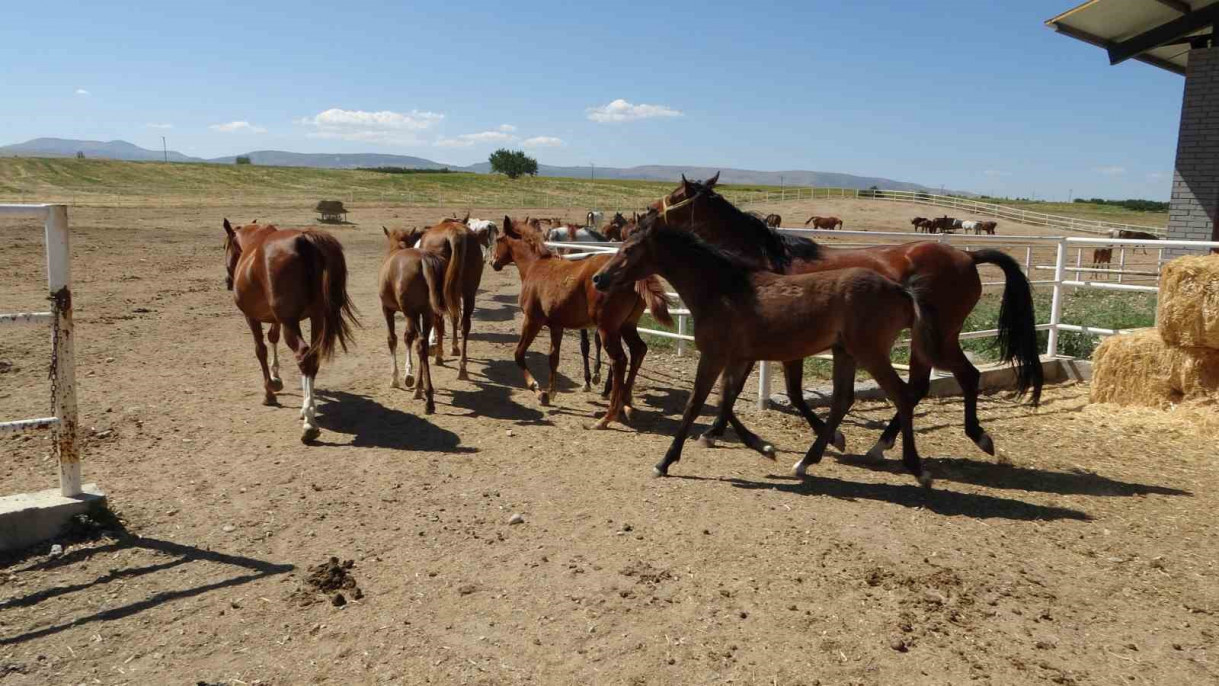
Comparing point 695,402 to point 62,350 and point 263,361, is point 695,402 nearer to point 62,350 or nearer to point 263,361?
point 62,350

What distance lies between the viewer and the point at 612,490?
17.3 feet

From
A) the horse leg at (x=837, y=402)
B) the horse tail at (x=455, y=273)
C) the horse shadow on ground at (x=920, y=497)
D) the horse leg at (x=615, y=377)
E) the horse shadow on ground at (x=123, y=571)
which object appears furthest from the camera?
the horse tail at (x=455, y=273)

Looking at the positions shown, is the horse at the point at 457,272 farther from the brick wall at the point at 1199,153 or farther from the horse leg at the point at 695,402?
the brick wall at the point at 1199,153

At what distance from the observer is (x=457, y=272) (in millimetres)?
8445

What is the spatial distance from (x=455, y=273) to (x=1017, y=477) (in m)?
5.75

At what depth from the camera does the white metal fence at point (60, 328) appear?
4199 mm

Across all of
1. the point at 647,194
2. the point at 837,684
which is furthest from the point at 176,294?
the point at 647,194

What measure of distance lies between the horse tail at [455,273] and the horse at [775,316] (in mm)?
2881

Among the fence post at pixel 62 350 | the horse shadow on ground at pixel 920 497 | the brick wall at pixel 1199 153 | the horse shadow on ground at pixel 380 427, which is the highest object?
the brick wall at pixel 1199 153

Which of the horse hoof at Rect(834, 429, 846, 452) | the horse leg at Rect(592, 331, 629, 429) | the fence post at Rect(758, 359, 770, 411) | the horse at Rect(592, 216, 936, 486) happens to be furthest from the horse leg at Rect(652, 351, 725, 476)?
the fence post at Rect(758, 359, 770, 411)

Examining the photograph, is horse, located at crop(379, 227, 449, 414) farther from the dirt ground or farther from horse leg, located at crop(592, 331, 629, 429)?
horse leg, located at crop(592, 331, 629, 429)

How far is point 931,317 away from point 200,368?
7.59m

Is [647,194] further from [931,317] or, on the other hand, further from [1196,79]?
[931,317]

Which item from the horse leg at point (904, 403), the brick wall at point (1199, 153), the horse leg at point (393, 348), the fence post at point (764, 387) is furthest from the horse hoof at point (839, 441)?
the brick wall at point (1199, 153)
